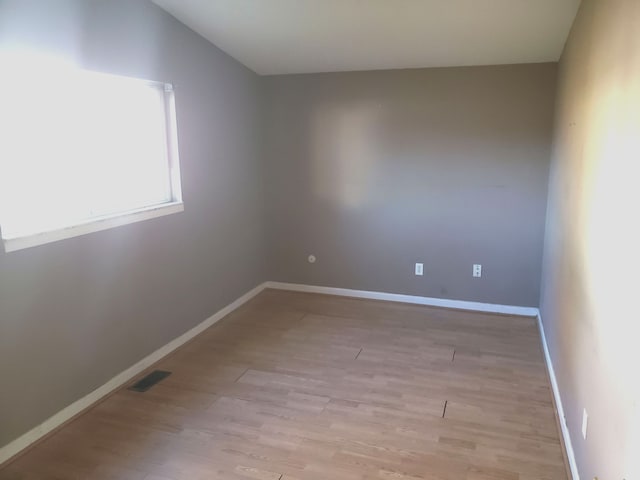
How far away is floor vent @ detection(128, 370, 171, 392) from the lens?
285 cm

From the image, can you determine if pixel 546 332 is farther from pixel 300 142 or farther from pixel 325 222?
pixel 300 142

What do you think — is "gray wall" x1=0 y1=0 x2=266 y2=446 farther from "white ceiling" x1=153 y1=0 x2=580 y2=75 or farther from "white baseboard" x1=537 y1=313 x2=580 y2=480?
"white baseboard" x1=537 y1=313 x2=580 y2=480

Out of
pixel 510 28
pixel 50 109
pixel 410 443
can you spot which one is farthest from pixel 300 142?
pixel 410 443

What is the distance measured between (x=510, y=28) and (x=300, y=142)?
207 cm

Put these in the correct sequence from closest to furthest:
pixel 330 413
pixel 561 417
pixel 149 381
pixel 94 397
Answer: pixel 561 417, pixel 330 413, pixel 94 397, pixel 149 381

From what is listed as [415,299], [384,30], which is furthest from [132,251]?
[415,299]

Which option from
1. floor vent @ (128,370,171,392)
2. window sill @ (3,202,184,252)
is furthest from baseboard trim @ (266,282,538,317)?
floor vent @ (128,370,171,392)

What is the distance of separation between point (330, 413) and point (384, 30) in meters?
2.58

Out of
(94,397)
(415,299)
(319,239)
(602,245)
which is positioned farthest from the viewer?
(319,239)

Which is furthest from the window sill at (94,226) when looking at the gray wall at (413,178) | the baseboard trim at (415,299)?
the baseboard trim at (415,299)

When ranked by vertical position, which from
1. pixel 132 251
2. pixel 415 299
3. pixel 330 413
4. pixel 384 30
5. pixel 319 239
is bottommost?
pixel 330 413

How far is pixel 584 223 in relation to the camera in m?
2.11

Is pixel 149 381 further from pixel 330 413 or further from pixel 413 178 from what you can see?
pixel 413 178

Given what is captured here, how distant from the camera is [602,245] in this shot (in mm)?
1715
